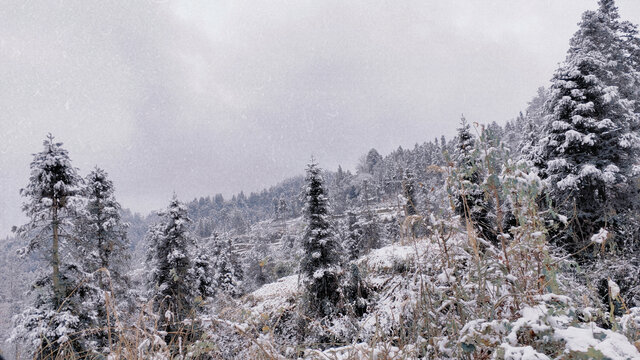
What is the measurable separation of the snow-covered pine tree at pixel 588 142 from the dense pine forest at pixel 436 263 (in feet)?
0.22

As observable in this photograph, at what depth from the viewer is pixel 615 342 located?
4.11 ft

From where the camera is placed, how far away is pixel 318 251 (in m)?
15.3

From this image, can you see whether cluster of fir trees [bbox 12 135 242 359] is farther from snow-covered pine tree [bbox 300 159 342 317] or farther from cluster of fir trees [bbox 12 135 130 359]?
snow-covered pine tree [bbox 300 159 342 317]

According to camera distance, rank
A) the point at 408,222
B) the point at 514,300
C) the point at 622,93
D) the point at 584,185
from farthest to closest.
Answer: the point at 622,93 < the point at 584,185 < the point at 408,222 < the point at 514,300

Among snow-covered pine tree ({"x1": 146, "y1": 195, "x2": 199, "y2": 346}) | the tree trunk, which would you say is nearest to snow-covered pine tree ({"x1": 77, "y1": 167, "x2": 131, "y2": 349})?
snow-covered pine tree ({"x1": 146, "y1": 195, "x2": 199, "y2": 346})

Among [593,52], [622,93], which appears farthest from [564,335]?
[622,93]

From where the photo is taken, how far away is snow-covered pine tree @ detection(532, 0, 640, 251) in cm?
1085

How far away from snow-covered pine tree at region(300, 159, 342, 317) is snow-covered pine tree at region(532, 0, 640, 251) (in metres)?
9.79

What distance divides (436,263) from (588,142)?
12.6 metres

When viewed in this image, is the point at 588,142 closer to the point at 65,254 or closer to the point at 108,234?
the point at 65,254

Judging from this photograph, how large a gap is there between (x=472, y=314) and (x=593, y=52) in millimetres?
15663

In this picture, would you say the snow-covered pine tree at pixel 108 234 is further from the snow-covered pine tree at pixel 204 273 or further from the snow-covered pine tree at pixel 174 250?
the snow-covered pine tree at pixel 204 273

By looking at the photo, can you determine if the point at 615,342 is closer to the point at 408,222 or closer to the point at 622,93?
the point at 408,222

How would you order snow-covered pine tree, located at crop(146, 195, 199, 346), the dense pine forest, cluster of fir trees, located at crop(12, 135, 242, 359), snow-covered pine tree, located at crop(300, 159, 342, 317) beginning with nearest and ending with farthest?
the dense pine forest → cluster of fir trees, located at crop(12, 135, 242, 359) → snow-covered pine tree, located at crop(300, 159, 342, 317) → snow-covered pine tree, located at crop(146, 195, 199, 346)
